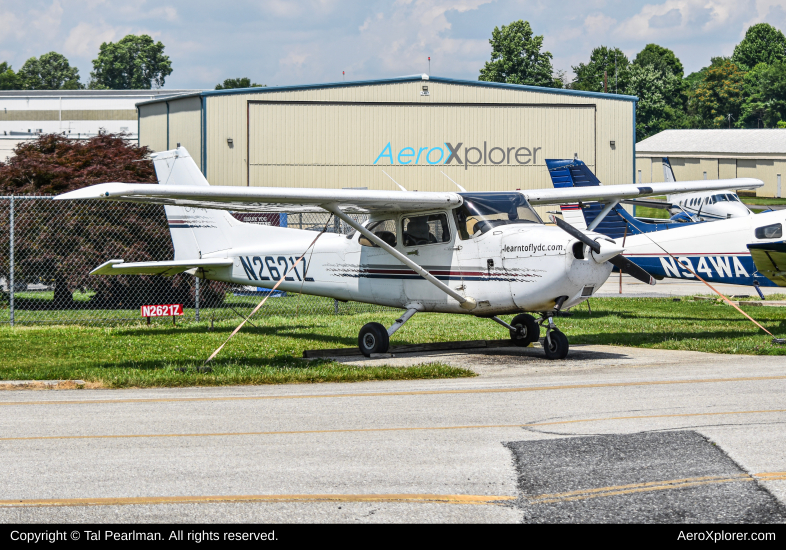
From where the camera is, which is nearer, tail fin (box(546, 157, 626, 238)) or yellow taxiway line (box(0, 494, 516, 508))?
yellow taxiway line (box(0, 494, 516, 508))

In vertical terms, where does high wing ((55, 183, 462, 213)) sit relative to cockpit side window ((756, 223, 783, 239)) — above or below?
above

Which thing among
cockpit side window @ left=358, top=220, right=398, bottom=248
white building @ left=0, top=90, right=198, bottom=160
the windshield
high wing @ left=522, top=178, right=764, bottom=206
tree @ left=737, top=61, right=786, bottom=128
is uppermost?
tree @ left=737, top=61, right=786, bottom=128

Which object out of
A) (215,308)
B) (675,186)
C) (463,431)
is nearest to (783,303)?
(675,186)

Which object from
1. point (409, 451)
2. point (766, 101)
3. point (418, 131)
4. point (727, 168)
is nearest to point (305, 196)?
point (409, 451)

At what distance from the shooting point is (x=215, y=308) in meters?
21.6

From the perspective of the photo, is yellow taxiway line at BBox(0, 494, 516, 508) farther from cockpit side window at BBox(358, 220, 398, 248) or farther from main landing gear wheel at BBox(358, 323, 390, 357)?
cockpit side window at BBox(358, 220, 398, 248)

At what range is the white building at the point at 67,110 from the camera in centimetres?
9906

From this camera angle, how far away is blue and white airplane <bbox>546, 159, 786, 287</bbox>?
1716 centimetres

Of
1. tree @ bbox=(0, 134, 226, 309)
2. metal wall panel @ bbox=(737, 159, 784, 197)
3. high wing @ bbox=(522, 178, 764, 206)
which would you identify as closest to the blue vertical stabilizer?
high wing @ bbox=(522, 178, 764, 206)

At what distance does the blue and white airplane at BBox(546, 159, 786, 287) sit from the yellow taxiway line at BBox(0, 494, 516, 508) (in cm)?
1174

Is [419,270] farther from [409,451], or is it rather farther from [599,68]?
[599,68]

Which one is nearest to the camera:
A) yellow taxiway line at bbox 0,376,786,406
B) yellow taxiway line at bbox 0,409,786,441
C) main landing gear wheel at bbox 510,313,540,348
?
yellow taxiway line at bbox 0,409,786,441

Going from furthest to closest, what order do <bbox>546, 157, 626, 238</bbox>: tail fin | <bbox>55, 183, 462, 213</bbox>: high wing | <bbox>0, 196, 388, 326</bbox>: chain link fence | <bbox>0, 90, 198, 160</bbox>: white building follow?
<bbox>0, 90, 198, 160</bbox>: white building
<bbox>546, 157, 626, 238</bbox>: tail fin
<bbox>0, 196, 388, 326</bbox>: chain link fence
<bbox>55, 183, 462, 213</bbox>: high wing

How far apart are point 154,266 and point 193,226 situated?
5.10 ft
